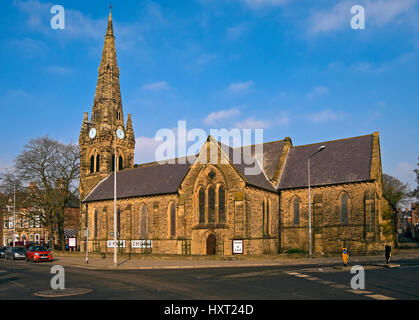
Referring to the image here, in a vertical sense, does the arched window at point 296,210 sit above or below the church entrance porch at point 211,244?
above

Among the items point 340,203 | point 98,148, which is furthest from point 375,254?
point 98,148

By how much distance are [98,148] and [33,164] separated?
9776mm

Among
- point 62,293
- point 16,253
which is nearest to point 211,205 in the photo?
point 16,253

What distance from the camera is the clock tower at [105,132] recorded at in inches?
2429

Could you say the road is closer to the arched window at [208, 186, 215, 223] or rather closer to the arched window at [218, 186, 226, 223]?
the arched window at [218, 186, 226, 223]

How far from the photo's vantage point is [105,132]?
199ft

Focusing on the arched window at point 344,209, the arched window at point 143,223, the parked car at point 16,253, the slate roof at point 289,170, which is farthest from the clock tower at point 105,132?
the arched window at point 344,209

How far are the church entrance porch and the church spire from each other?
28709 mm

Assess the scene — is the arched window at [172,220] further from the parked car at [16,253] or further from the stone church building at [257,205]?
the parked car at [16,253]

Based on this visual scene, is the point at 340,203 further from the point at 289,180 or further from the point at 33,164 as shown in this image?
the point at 33,164

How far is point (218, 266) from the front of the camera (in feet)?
100

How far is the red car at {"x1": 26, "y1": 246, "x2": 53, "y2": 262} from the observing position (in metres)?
37.5

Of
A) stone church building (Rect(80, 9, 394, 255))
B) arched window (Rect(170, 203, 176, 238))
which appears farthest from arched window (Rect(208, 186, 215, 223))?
arched window (Rect(170, 203, 176, 238))

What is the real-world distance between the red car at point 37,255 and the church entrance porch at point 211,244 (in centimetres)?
1571
